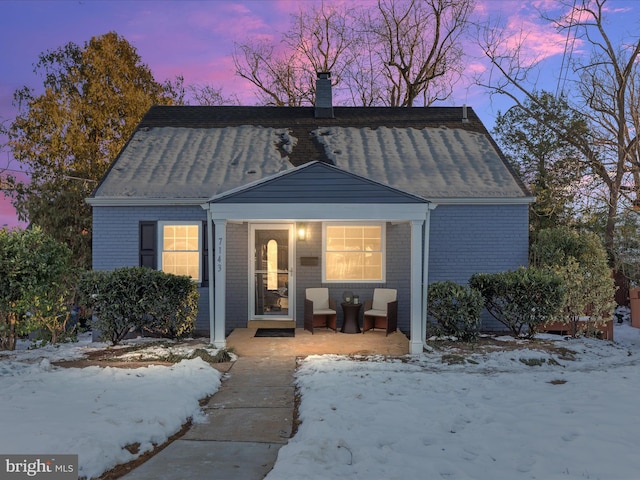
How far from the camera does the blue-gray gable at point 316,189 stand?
802cm

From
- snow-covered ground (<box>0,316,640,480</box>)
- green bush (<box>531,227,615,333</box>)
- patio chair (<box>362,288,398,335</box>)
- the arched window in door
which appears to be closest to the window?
patio chair (<box>362,288,398,335</box>)

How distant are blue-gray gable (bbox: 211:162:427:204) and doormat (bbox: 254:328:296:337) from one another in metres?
2.98

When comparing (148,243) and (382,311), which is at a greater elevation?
(148,243)

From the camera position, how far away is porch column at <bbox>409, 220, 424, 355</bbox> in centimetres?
800

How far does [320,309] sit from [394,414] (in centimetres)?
526

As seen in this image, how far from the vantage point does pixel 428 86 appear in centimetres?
2169

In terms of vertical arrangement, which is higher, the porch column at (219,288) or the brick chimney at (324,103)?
the brick chimney at (324,103)

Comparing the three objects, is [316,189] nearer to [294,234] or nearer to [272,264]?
[294,234]

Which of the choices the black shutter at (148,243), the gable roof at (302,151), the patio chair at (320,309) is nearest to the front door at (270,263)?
the patio chair at (320,309)

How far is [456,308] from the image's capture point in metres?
8.59

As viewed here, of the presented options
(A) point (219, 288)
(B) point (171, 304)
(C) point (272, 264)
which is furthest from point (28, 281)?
(C) point (272, 264)

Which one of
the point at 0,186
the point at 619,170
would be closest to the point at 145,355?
the point at 0,186

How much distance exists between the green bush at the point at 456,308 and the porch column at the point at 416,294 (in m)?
0.70

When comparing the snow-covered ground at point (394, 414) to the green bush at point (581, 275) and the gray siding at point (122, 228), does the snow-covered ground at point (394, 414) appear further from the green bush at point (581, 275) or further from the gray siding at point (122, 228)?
the gray siding at point (122, 228)
